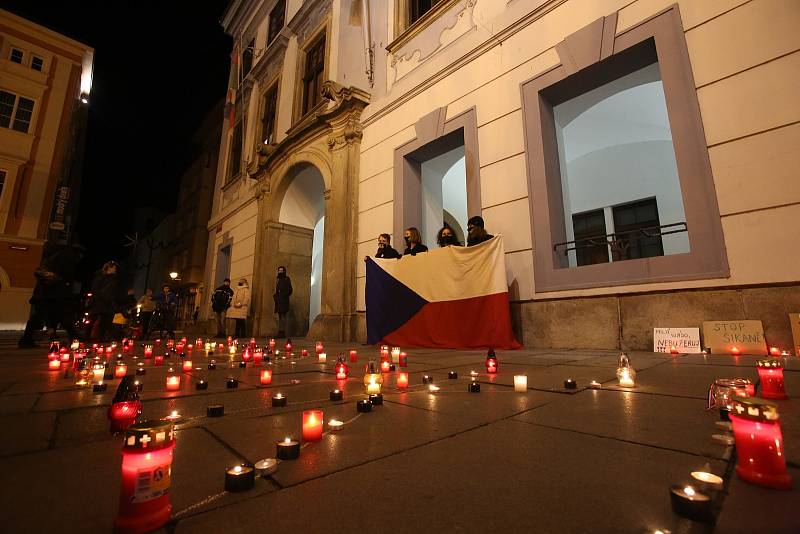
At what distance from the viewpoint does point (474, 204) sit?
20.2 ft

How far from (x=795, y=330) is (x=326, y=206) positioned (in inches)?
324

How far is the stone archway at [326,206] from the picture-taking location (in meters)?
8.10

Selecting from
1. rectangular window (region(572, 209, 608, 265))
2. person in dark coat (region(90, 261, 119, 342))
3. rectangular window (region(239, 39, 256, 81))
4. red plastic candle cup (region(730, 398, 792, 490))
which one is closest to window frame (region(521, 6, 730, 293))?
red plastic candle cup (region(730, 398, 792, 490))

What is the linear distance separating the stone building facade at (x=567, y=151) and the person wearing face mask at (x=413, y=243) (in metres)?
0.63

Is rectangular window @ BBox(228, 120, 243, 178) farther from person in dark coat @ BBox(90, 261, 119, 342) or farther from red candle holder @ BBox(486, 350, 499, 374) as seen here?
red candle holder @ BBox(486, 350, 499, 374)

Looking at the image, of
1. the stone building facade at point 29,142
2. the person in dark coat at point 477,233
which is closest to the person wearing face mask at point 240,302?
the person in dark coat at point 477,233

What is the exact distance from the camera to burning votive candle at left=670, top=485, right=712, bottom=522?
74cm

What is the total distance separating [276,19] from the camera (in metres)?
14.2

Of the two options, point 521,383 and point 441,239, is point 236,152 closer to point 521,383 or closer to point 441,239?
point 441,239

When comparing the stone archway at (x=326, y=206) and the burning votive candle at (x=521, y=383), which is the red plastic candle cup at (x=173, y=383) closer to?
the burning votive candle at (x=521, y=383)

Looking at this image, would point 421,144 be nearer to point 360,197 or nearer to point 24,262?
point 360,197

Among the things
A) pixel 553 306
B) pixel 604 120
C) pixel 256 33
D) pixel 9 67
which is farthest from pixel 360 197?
pixel 9 67

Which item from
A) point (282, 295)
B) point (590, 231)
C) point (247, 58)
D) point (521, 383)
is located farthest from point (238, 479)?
point (247, 58)

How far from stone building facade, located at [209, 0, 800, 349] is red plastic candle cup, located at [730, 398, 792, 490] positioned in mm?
3718
